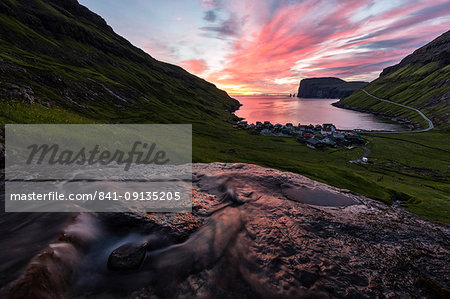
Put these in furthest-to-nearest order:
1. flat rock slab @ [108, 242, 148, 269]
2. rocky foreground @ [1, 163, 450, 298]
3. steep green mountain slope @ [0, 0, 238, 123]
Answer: steep green mountain slope @ [0, 0, 238, 123] < flat rock slab @ [108, 242, 148, 269] < rocky foreground @ [1, 163, 450, 298]

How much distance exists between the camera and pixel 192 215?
648 inches

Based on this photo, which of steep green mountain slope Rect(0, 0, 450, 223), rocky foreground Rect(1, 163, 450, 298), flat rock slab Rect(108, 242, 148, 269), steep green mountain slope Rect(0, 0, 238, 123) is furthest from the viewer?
steep green mountain slope Rect(0, 0, 238, 123)

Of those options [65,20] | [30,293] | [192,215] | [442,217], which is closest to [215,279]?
[192,215]

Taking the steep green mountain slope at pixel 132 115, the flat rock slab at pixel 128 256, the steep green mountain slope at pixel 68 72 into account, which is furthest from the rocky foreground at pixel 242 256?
the steep green mountain slope at pixel 68 72

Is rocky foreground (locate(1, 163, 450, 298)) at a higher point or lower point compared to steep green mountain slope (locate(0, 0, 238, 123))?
lower

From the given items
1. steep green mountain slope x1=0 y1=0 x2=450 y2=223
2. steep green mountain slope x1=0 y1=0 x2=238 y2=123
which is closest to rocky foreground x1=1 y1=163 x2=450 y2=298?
steep green mountain slope x1=0 y1=0 x2=450 y2=223

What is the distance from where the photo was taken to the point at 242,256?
1245cm

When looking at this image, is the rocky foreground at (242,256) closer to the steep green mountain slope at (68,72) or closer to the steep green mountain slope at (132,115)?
the steep green mountain slope at (132,115)

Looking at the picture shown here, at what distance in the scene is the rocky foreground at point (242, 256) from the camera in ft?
32.6

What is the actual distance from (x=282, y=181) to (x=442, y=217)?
27633 millimetres

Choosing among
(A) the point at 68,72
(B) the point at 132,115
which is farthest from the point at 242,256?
(A) the point at 68,72

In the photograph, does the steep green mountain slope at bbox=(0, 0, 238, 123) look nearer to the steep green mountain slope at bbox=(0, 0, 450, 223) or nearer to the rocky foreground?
the steep green mountain slope at bbox=(0, 0, 450, 223)

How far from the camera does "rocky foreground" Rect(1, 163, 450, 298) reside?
32.6 ft

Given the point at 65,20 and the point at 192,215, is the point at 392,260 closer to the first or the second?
the point at 192,215
